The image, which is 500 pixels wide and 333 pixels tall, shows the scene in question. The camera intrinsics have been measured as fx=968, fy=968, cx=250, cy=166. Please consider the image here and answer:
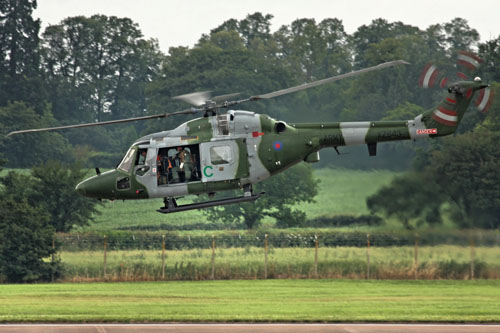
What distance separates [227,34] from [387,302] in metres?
114

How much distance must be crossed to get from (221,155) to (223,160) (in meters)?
0.16

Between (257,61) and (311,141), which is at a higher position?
(257,61)

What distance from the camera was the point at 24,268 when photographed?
48125 mm

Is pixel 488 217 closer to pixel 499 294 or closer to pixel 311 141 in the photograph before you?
pixel 499 294

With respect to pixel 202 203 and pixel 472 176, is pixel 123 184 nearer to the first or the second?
pixel 202 203

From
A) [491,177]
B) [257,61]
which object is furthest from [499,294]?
[257,61]

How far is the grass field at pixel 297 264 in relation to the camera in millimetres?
45000

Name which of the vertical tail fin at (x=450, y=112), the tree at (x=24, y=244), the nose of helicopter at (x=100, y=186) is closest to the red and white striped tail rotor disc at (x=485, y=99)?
the vertical tail fin at (x=450, y=112)

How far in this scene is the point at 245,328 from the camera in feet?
96.0

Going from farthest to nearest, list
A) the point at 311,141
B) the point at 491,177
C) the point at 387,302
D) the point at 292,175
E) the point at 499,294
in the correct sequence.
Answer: the point at 292,175 < the point at 491,177 < the point at 499,294 < the point at 387,302 < the point at 311,141

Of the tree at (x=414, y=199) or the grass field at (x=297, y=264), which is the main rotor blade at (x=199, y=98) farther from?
the grass field at (x=297, y=264)

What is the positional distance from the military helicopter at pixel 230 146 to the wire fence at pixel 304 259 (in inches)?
564

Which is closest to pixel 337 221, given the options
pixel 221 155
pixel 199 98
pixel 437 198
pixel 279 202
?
pixel 279 202

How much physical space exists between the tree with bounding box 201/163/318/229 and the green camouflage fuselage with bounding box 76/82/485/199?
52.2 meters
